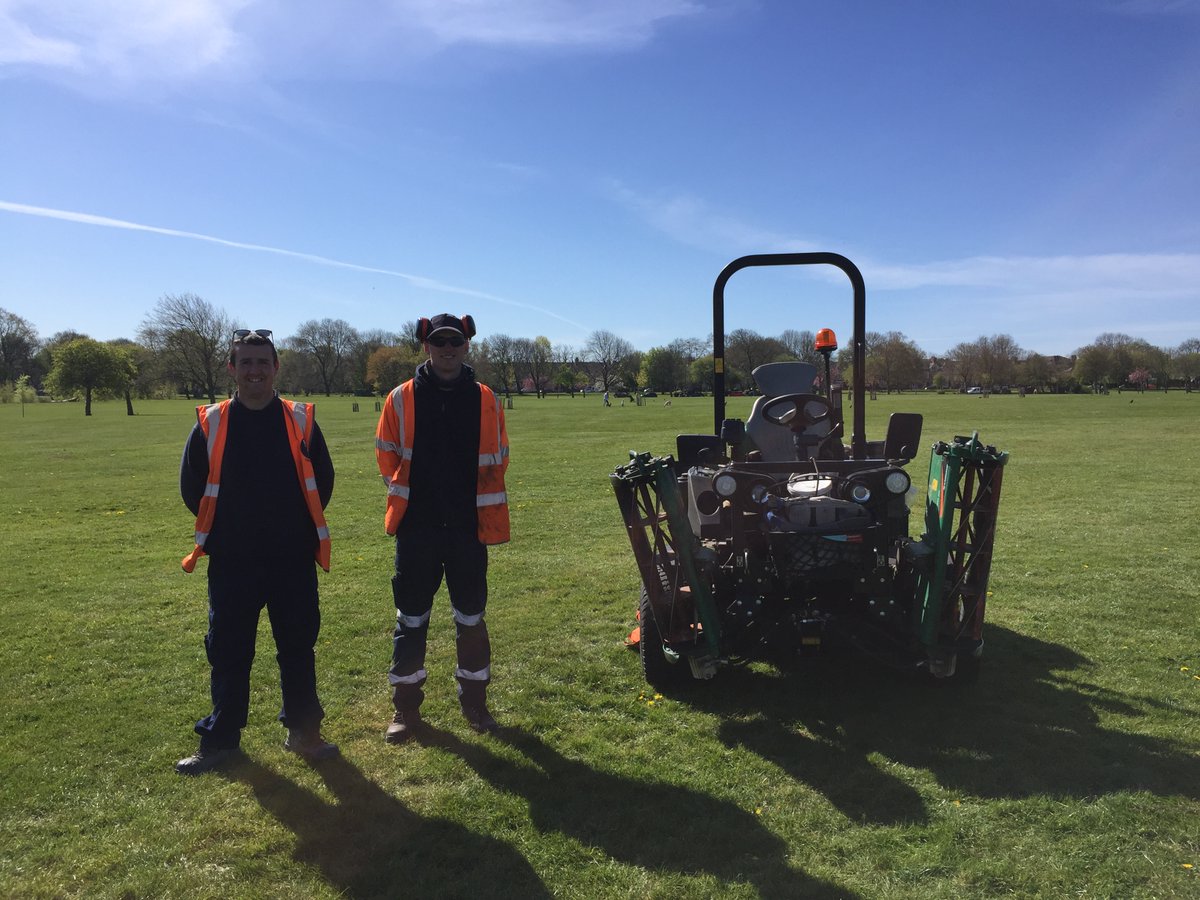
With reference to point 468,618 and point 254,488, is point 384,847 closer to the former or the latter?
point 468,618

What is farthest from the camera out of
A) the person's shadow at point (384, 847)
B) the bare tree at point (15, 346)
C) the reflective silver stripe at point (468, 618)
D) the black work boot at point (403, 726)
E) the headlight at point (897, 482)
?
the bare tree at point (15, 346)

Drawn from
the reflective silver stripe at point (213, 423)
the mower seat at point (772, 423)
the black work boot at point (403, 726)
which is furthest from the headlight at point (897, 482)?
the reflective silver stripe at point (213, 423)

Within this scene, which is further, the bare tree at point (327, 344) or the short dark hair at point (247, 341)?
the bare tree at point (327, 344)

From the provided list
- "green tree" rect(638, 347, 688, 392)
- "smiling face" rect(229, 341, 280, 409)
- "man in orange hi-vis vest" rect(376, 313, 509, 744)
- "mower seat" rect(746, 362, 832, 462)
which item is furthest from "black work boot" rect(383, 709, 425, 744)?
"green tree" rect(638, 347, 688, 392)

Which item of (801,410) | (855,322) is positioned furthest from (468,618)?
(855,322)

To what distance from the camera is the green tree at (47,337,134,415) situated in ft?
183

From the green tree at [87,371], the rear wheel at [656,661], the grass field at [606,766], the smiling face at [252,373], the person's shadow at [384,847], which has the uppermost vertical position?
the green tree at [87,371]

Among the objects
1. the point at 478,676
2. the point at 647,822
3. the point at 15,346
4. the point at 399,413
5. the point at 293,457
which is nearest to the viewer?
the point at 647,822

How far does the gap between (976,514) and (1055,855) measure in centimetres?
181

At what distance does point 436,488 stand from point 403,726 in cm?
132

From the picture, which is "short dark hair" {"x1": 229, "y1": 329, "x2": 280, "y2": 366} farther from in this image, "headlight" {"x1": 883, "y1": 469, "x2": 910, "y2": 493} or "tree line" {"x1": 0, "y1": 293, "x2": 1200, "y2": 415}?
"tree line" {"x1": 0, "y1": 293, "x2": 1200, "y2": 415}

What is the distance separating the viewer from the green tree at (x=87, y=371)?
5575 centimetres

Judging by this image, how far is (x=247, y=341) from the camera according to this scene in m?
4.03

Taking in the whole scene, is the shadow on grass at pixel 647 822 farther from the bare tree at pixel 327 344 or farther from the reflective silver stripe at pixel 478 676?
the bare tree at pixel 327 344
